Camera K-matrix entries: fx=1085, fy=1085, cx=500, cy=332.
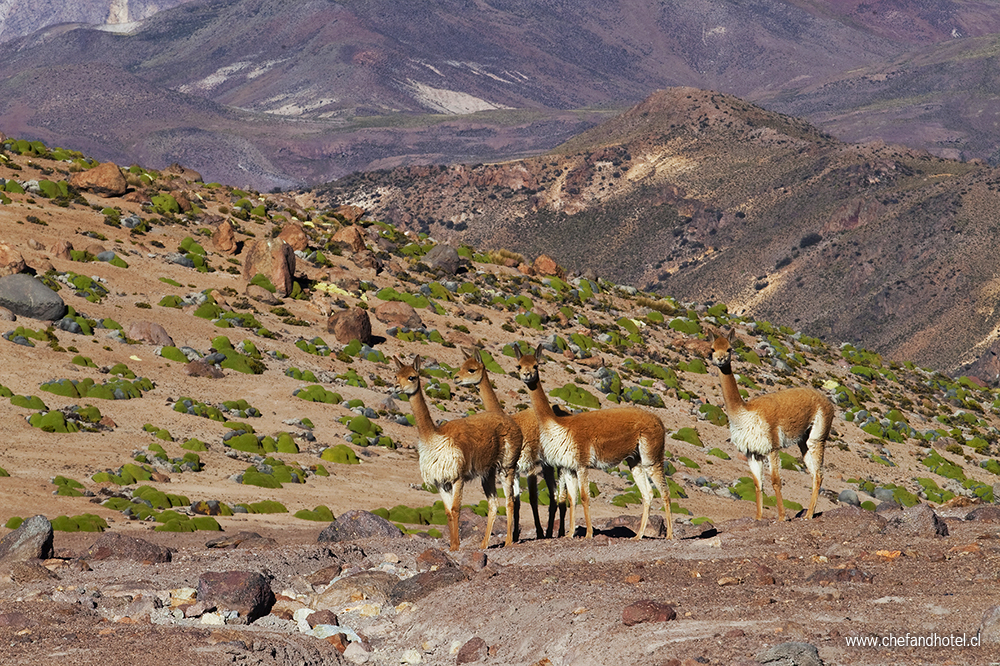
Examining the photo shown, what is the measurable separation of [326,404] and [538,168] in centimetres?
15395

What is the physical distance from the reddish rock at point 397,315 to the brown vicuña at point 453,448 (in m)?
24.1

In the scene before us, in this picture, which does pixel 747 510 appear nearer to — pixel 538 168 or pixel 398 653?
pixel 398 653

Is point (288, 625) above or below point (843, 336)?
above

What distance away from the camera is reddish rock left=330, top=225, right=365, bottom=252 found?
48.0m

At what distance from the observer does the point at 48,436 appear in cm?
Result: 2580

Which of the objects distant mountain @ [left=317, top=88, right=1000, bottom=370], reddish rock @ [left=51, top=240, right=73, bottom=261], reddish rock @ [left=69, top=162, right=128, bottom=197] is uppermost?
reddish rock @ [left=69, top=162, right=128, bottom=197]

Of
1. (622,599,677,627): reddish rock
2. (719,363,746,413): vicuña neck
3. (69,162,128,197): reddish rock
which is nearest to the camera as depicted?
(622,599,677,627): reddish rock

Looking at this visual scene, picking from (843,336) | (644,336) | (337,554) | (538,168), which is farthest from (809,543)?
(538,168)

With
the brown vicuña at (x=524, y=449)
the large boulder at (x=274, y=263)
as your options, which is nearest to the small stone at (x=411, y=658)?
the brown vicuña at (x=524, y=449)

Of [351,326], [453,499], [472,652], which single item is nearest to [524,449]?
[453,499]

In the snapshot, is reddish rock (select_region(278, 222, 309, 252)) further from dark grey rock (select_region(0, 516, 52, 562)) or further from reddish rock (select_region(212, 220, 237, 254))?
dark grey rock (select_region(0, 516, 52, 562))

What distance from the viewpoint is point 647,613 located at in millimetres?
11797

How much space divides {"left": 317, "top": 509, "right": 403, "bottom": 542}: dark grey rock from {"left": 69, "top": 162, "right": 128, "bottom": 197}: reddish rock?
103 ft

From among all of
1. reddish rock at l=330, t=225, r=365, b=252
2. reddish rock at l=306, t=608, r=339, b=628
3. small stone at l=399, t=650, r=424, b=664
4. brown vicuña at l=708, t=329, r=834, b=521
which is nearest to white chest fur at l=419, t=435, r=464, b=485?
reddish rock at l=306, t=608, r=339, b=628
